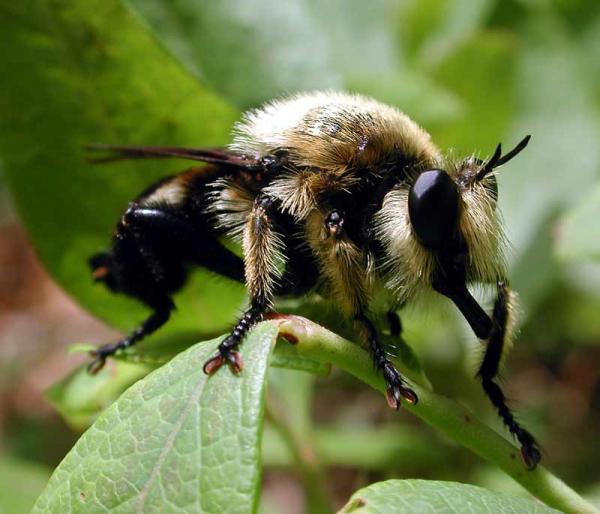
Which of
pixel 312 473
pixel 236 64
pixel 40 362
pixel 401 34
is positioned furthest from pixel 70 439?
pixel 401 34

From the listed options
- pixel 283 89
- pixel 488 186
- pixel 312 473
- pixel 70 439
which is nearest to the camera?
pixel 488 186

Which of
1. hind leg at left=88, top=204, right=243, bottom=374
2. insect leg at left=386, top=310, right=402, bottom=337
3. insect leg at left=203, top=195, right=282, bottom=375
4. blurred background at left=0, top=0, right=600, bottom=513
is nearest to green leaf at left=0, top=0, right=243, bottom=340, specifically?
blurred background at left=0, top=0, right=600, bottom=513

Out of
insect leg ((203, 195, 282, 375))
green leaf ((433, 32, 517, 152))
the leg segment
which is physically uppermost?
green leaf ((433, 32, 517, 152))

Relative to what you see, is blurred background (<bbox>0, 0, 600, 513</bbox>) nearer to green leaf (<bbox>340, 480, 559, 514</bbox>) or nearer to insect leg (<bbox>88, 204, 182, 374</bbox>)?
insect leg (<bbox>88, 204, 182, 374</bbox>)

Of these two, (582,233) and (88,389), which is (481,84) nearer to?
(582,233)

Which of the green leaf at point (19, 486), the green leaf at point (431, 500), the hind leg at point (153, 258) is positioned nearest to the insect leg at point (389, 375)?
the green leaf at point (431, 500)

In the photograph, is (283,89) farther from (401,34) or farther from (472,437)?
(472,437)
